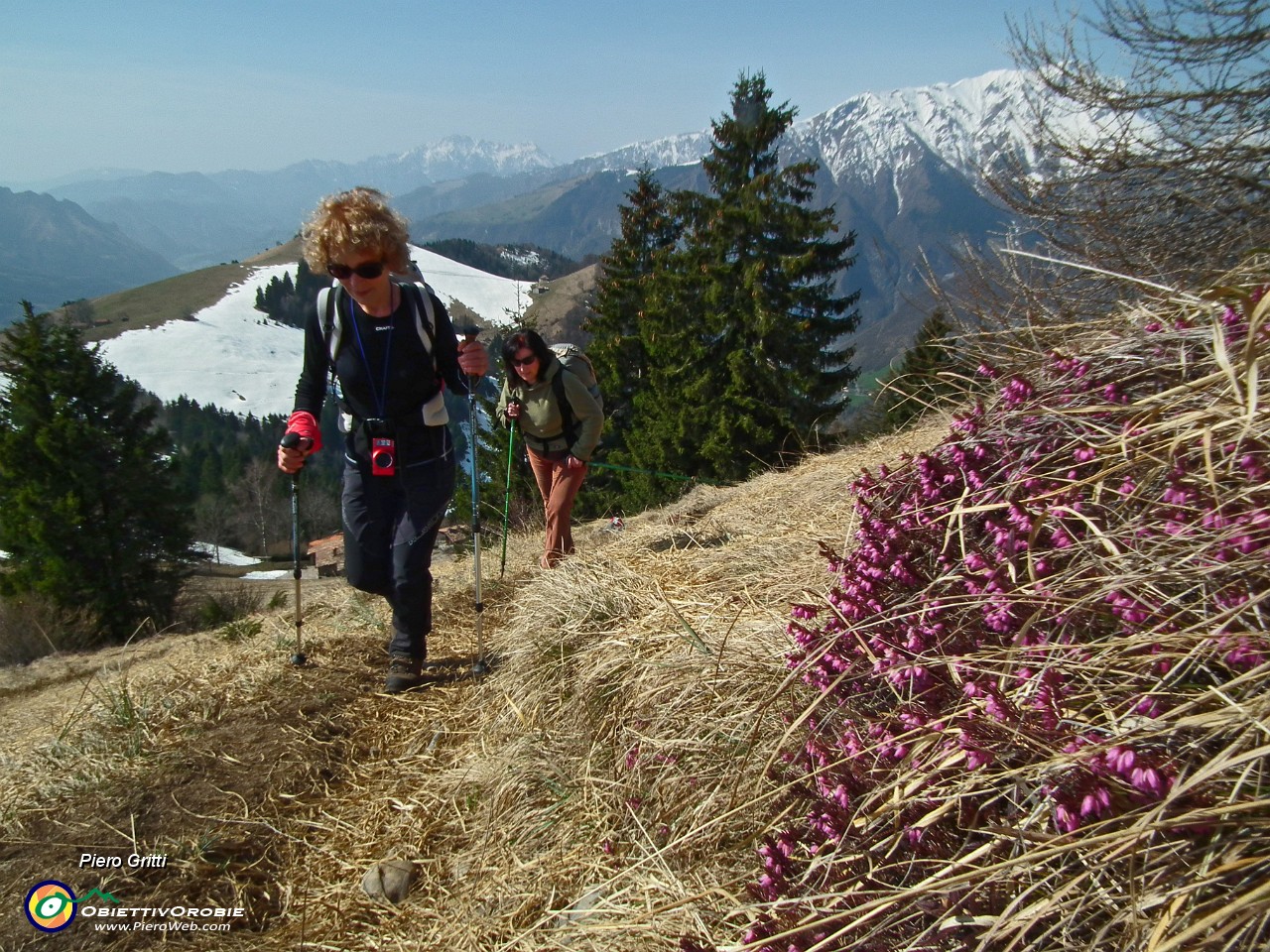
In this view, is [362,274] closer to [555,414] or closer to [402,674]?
[555,414]

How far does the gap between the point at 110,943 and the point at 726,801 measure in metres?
1.92

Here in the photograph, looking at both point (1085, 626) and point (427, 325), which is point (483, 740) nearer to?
point (427, 325)

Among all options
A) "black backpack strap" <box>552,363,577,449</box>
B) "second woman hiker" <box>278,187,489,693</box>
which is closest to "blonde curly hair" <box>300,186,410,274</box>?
"second woman hiker" <box>278,187,489,693</box>

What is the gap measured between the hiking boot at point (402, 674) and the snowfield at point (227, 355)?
415 ft

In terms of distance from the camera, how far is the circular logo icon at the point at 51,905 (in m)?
2.27

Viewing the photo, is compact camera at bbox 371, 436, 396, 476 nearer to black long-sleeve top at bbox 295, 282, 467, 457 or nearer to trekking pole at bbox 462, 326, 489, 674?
black long-sleeve top at bbox 295, 282, 467, 457

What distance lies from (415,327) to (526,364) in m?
1.47

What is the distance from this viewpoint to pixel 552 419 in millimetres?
5172

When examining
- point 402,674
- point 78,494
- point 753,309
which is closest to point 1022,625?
point 402,674

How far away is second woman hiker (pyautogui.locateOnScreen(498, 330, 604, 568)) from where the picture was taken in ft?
16.8

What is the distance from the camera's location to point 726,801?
79.3 inches

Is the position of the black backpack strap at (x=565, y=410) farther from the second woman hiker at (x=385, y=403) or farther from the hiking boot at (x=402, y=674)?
the hiking boot at (x=402, y=674)

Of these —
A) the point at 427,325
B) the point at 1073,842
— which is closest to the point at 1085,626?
the point at 1073,842

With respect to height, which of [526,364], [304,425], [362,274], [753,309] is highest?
[753,309]
